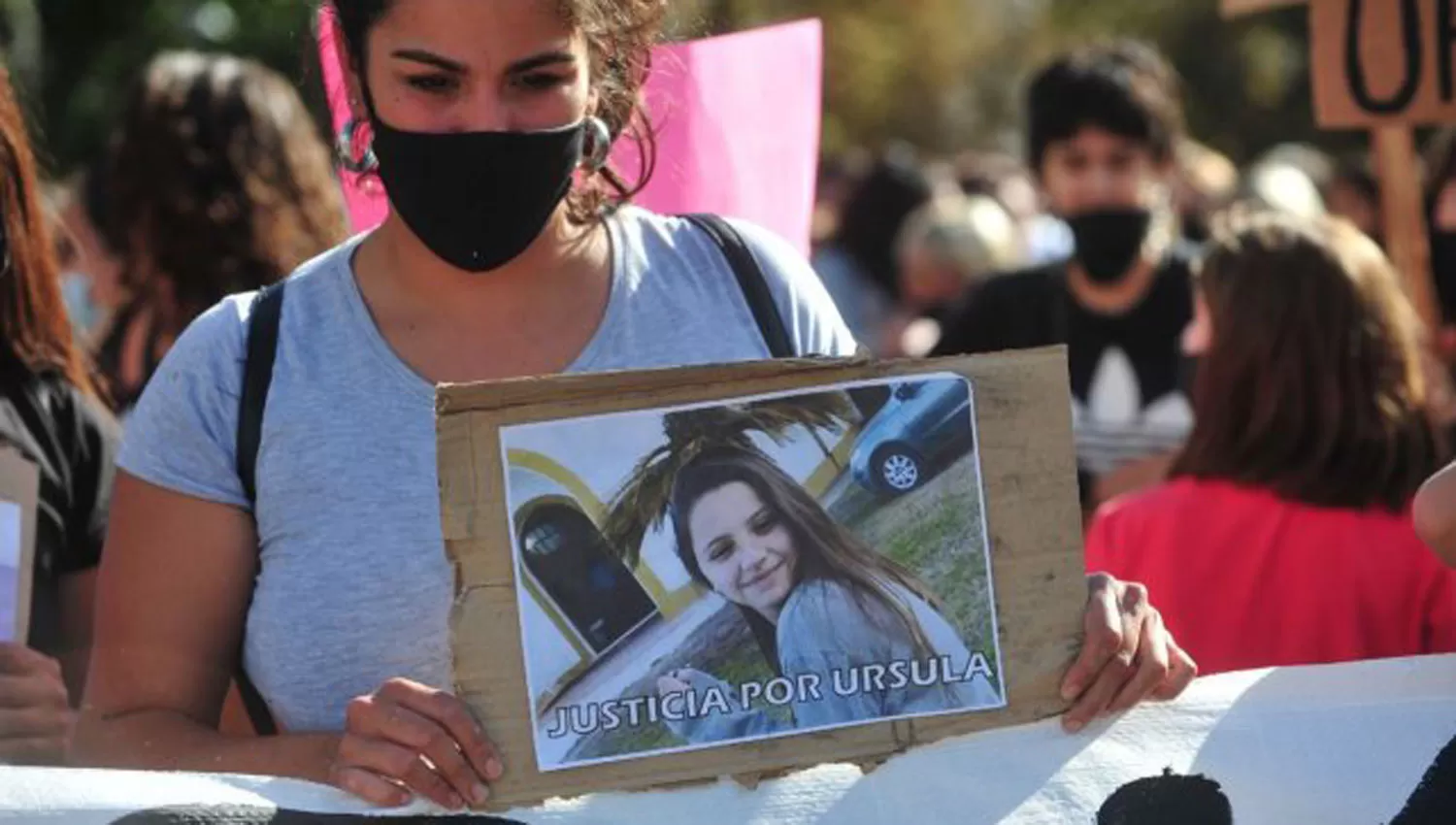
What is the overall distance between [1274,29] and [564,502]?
27313 mm

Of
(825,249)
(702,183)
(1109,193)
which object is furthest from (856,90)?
(702,183)

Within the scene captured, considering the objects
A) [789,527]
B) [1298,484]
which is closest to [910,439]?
[789,527]

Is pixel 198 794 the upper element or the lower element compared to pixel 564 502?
lower

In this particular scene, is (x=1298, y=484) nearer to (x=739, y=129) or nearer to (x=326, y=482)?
(x=739, y=129)

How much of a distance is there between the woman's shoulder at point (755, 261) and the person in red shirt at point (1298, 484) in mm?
1379

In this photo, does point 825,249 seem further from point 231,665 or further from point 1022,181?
point 231,665

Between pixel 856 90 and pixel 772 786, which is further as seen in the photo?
pixel 856 90

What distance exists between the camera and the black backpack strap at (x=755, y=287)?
227 cm

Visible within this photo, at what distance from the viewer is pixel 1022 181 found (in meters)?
12.4

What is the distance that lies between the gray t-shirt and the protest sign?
14 centimetres

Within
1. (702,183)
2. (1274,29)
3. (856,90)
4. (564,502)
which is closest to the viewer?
(564,502)

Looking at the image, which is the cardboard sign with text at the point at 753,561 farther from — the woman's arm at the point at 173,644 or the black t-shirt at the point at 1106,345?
the black t-shirt at the point at 1106,345

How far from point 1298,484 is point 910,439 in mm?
1705

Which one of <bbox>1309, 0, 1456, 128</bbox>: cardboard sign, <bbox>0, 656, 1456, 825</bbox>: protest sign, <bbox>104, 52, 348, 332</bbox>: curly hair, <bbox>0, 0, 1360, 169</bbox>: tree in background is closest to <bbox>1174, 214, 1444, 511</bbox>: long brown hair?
<bbox>1309, 0, 1456, 128</bbox>: cardboard sign
